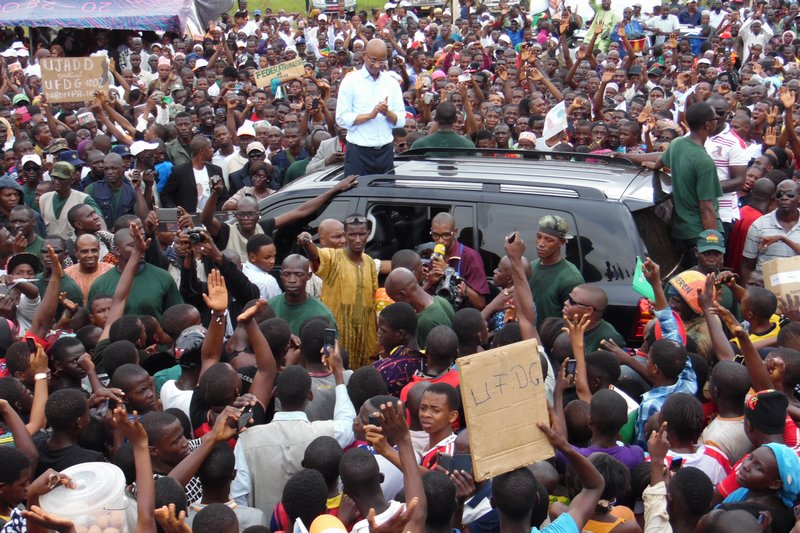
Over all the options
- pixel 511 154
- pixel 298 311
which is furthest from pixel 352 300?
pixel 511 154

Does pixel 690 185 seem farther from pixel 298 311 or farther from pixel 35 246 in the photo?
pixel 35 246

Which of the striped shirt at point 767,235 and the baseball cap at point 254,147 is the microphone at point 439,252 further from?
the baseball cap at point 254,147

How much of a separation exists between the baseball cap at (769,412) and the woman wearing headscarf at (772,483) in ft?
1.17

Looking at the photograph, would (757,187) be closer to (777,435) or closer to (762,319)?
(762,319)

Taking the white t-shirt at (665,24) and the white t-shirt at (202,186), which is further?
the white t-shirt at (665,24)

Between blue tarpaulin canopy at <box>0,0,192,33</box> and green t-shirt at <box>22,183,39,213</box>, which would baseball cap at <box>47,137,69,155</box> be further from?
blue tarpaulin canopy at <box>0,0,192,33</box>

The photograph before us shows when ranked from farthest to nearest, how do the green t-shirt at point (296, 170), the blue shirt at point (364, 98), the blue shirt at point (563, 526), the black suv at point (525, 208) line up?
the green t-shirt at point (296, 170) < the blue shirt at point (364, 98) < the black suv at point (525, 208) < the blue shirt at point (563, 526)

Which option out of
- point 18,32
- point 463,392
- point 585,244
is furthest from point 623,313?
point 18,32

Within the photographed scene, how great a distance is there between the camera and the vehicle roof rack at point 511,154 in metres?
8.15

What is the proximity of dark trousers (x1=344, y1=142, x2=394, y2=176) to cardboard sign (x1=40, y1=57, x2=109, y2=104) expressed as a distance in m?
5.61

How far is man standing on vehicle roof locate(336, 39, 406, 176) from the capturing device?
28.4ft

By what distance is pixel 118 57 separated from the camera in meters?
21.0

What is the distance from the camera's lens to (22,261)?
23.1 ft

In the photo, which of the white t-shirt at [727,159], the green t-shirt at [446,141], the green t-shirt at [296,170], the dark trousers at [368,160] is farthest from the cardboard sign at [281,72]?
the white t-shirt at [727,159]
